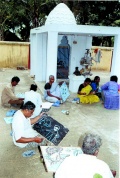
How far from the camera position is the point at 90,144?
2611 mm

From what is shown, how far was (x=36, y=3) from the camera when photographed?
16547 millimetres

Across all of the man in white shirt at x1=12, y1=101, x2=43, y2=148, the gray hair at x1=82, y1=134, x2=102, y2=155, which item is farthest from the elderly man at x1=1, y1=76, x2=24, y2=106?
the gray hair at x1=82, y1=134, x2=102, y2=155

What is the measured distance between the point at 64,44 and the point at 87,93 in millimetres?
4459

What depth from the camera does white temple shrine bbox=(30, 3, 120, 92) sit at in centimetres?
873

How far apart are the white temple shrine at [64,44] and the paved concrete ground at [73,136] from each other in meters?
1.68

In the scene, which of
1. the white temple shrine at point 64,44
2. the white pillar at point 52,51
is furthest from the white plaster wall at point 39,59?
the white pillar at point 52,51

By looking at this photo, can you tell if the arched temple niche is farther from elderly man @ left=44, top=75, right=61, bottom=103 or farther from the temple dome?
elderly man @ left=44, top=75, right=61, bottom=103

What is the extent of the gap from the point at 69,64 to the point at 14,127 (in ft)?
26.8

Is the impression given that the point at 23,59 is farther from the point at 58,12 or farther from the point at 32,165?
the point at 32,165

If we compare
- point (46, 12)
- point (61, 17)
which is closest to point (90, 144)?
point (61, 17)

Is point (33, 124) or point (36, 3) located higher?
point (36, 3)

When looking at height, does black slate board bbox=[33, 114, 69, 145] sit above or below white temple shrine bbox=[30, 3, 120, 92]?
below

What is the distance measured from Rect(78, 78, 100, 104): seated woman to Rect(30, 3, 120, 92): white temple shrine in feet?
4.23

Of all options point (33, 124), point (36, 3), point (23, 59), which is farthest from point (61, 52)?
point (33, 124)
